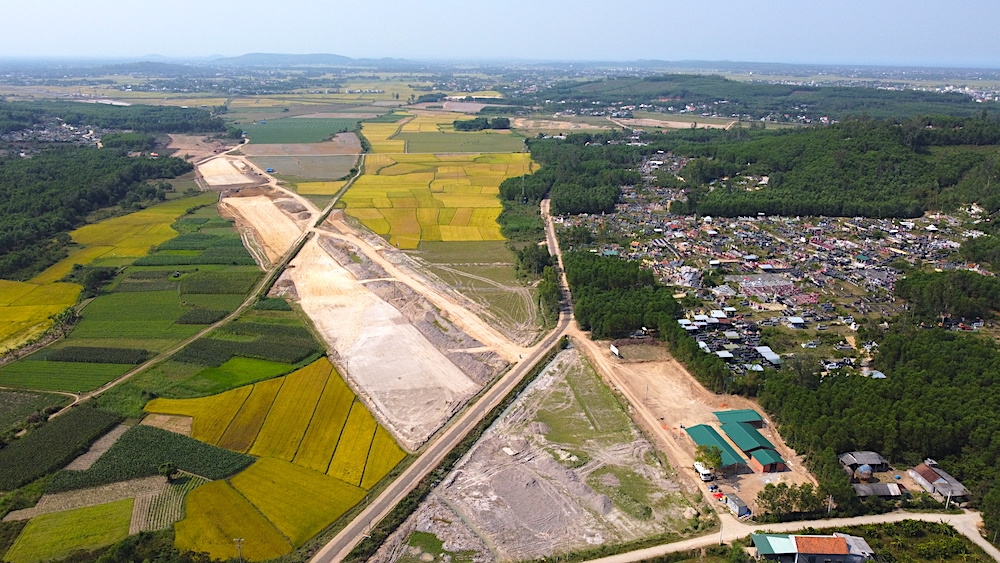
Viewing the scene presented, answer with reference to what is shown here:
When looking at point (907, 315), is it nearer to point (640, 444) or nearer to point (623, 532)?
point (640, 444)

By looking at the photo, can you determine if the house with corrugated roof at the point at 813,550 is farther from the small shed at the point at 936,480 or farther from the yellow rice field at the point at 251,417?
the yellow rice field at the point at 251,417

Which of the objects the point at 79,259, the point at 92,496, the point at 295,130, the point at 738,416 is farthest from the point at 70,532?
the point at 295,130

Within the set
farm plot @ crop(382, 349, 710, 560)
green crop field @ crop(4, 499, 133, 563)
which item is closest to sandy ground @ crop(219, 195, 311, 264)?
green crop field @ crop(4, 499, 133, 563)

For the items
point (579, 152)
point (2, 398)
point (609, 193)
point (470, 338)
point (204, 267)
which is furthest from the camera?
point (579, 152)

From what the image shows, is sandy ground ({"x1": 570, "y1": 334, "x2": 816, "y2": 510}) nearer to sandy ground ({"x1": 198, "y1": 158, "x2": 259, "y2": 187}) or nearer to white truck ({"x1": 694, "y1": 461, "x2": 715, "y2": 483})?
white truck ({"x1": 694, "y1": 461, "x2": 715, "y2": 483})

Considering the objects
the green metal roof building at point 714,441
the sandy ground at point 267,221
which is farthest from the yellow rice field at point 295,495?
the sandy ground at point 267,221

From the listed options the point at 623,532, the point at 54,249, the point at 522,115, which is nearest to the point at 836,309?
the point at 623,532
